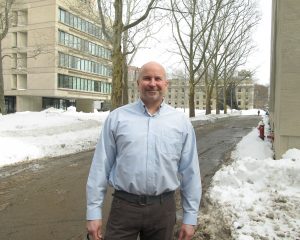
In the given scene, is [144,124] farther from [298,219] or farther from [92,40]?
[92,40]

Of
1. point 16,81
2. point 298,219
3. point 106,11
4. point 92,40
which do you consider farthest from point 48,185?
point 92,40

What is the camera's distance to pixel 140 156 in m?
2.88

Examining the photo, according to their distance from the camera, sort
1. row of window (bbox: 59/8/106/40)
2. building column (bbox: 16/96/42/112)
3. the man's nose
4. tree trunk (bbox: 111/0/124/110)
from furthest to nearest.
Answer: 1. building column (bbox: 16/96/42/112)
2. row of window (bbox: 59/8/106/40)
3. tree trunk (bbox: 111/0/124/110)
4. the man's nose

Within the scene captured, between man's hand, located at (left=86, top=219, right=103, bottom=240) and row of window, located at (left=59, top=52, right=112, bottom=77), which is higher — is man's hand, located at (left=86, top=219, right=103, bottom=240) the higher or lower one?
the lower one

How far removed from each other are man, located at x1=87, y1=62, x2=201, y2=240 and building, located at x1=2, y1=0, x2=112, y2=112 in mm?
56819

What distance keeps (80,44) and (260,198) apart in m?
62.3

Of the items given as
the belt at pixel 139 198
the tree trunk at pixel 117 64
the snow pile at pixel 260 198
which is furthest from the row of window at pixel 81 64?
the belt at pixel 139 198

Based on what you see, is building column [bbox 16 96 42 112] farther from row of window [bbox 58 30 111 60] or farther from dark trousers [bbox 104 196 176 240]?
dark trousers [bbox 104 196 176 240]

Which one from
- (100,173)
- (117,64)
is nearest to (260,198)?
(100,173)

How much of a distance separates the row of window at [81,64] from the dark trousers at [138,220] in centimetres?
5695

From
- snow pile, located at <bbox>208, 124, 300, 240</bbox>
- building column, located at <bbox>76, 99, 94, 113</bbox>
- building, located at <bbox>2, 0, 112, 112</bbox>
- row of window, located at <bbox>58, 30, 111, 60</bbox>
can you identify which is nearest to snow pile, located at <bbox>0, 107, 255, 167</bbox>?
snow pile, located at <bbox>208, 124, 300, 240</bbox>

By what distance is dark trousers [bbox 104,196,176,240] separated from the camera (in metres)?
2.91

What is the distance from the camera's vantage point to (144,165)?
2883 millimetres

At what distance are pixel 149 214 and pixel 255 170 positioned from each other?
5.06m
